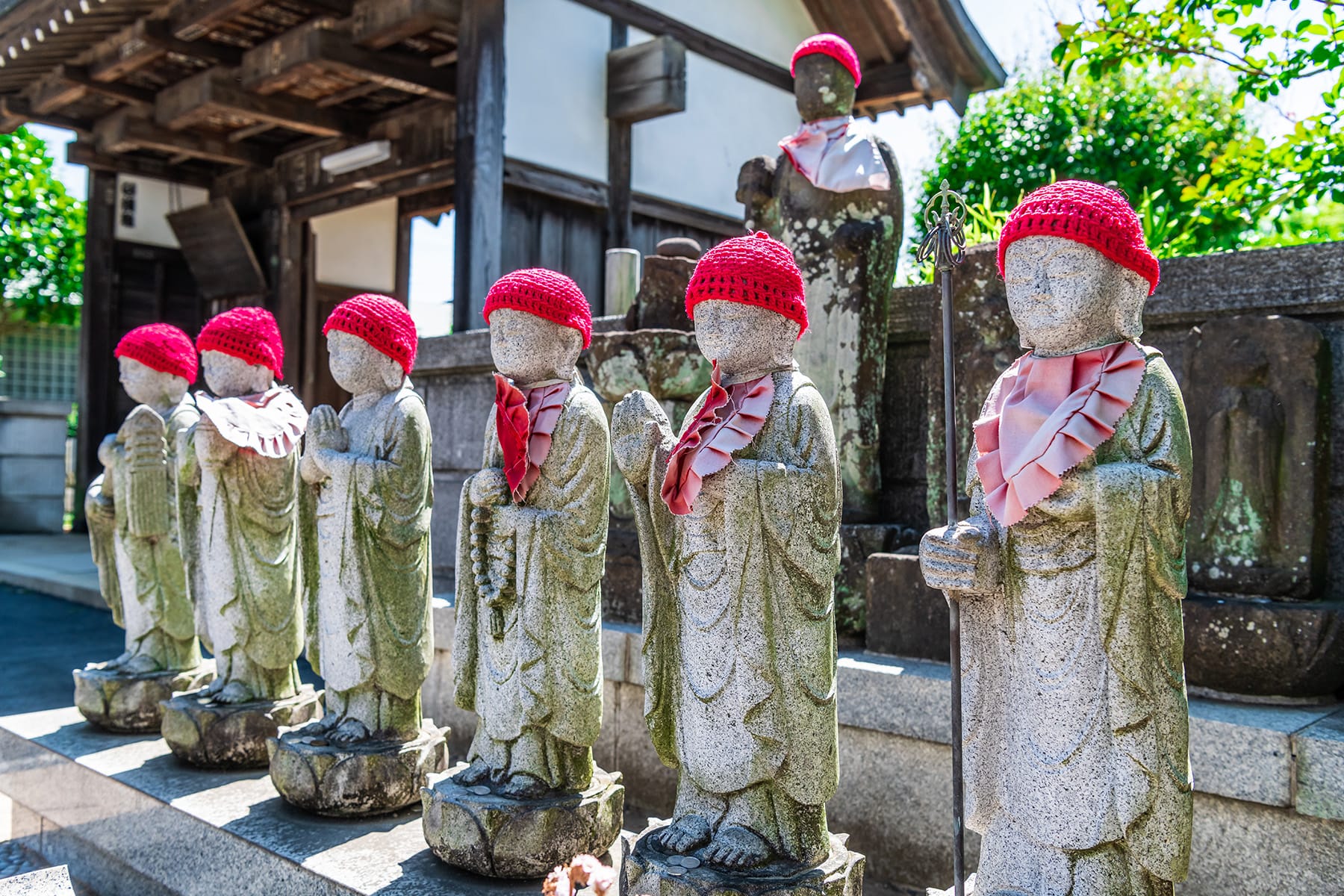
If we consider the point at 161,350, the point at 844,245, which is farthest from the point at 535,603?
the point at 161,350

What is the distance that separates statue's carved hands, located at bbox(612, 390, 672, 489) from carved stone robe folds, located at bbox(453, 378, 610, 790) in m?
0.39

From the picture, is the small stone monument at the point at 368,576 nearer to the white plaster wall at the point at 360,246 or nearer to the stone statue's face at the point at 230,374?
the stone statue's face at the point at 230,374

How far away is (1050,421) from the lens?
2477 millimetres

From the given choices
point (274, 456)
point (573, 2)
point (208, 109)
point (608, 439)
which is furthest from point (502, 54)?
point (608, 439)

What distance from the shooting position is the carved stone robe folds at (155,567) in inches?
200

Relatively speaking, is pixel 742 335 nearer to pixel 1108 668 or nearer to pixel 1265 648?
pixel 1108 668

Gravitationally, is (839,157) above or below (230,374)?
above

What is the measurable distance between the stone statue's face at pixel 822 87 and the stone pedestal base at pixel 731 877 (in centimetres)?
333

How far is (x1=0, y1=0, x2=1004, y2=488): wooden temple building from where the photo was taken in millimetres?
8188

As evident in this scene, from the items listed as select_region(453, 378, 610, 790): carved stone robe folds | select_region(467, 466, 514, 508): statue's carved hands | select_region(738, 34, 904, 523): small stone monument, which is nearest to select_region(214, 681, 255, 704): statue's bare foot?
select_region(453, 378, 610, 790): carved stone robe folds

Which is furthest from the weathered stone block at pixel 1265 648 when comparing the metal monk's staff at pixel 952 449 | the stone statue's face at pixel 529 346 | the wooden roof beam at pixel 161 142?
the wooden roof beam at pixel 161 142

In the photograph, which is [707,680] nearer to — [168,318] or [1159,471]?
[1159,471]

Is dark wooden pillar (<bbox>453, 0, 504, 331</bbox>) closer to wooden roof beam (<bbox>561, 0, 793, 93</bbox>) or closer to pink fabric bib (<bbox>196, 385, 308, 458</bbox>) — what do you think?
wooden roof beam (<bbox>561, 0, 793, 93</bbox>)

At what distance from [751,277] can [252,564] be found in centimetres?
271
